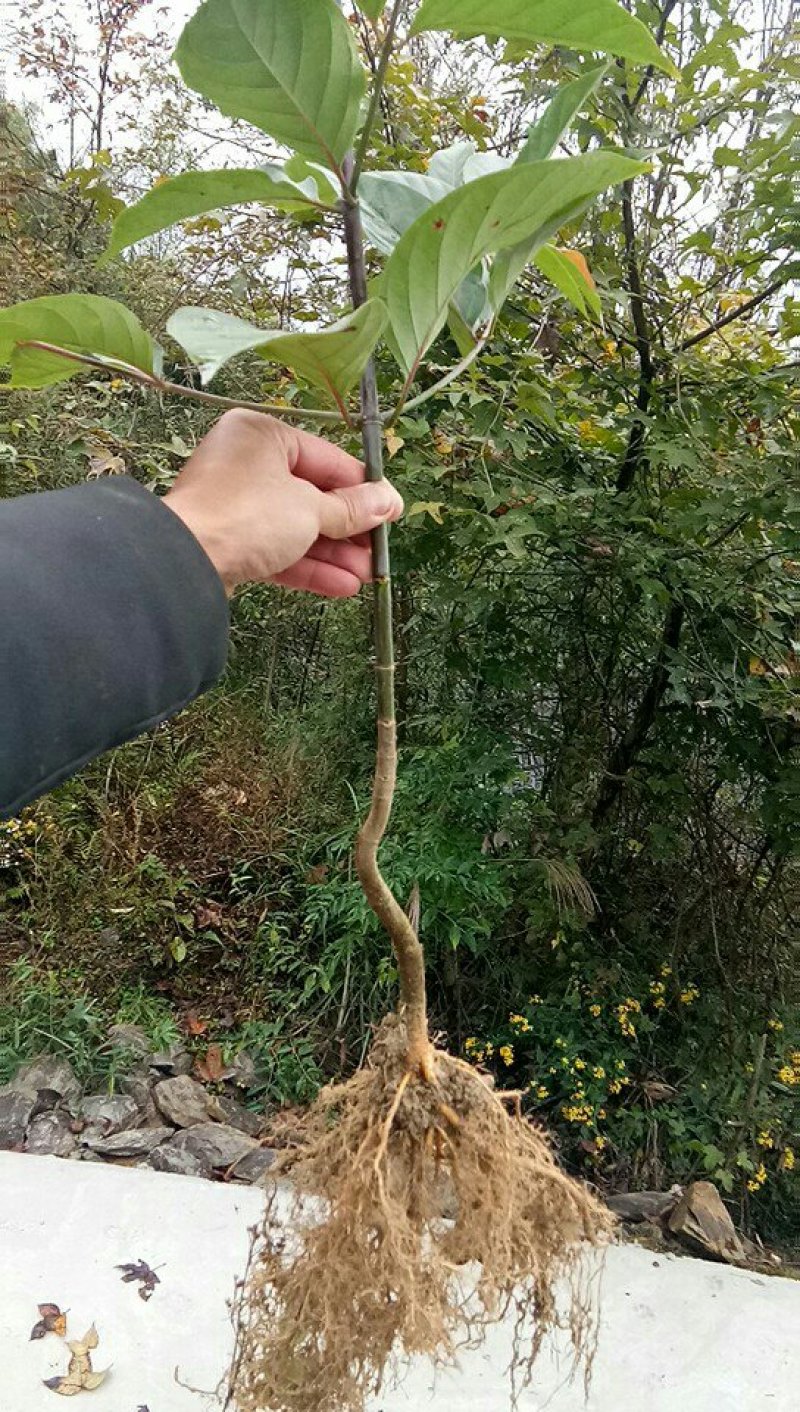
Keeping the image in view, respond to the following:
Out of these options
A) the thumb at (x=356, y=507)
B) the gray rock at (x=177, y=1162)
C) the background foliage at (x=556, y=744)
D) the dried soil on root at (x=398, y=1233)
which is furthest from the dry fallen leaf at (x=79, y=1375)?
the thumb at (x=356, y=507)

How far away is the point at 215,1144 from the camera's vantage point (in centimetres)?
174

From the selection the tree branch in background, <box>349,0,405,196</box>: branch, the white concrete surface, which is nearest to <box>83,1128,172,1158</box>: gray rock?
the white concrete surface

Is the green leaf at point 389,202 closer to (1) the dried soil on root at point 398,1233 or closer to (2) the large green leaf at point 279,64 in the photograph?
→ (2) the large green leaf at point 279,64

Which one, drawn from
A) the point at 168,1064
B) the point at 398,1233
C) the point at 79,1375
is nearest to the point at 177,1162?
the point at 168,1064

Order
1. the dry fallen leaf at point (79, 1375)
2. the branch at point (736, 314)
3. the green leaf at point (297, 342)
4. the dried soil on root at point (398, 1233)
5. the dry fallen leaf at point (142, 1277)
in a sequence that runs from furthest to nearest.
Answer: the branch at point (736, 314) → the dry fallen leaf at point (142, 1277) → the dry fallen leaf at point (79, 1375) → the dried soil on root at point (398, 1233) → the green leaf at point (297, 342)

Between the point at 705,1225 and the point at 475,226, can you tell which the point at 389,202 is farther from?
the point at 705,1225

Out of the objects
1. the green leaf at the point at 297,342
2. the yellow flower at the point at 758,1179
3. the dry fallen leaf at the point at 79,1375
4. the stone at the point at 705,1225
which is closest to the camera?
the green leaf at the point at 297,342

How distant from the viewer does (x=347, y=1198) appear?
0.84 metres

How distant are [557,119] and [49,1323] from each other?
1461mm

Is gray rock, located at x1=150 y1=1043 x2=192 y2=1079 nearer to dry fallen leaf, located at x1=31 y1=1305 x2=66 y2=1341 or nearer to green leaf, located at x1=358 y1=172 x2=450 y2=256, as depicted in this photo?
dry fallen leaf, located at x1=31 y1=1305 x2=66 y2=1341

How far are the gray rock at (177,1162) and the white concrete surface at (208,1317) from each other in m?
0.18

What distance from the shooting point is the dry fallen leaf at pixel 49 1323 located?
1.18m

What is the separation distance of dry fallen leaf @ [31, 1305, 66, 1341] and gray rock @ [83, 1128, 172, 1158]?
52cm

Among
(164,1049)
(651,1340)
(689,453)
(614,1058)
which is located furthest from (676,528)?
(164,1049)
